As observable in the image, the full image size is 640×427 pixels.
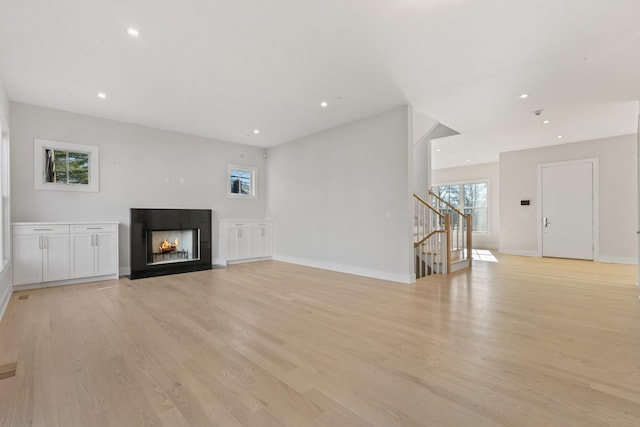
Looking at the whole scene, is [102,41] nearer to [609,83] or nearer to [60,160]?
[60,160]

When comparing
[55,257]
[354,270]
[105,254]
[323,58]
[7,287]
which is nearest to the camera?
[323,58]

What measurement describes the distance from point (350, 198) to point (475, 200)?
6.83 m

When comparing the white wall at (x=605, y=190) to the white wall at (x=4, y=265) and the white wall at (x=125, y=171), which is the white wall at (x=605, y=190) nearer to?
the white wall at (x=125, y=171)

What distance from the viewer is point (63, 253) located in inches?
185

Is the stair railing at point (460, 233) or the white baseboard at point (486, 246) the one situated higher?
the stair railing at point (460, 233)

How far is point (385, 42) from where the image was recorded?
123 inches

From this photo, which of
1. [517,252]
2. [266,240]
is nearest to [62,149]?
[266,240]

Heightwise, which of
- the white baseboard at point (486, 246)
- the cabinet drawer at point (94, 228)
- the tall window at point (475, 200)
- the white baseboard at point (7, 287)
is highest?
the tall window at point (475, 200)

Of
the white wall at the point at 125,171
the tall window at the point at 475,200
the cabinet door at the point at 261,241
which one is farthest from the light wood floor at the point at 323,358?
the tall window at the point at 475,200

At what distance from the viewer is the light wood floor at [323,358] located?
1.65 m

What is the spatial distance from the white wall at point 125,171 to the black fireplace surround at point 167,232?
387mm

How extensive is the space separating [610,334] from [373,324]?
219 cm

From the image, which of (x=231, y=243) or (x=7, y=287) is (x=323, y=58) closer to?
(x=231, y=243)

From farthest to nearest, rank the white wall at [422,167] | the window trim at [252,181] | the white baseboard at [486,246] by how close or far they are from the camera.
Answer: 1. the white baseboard at [486,246]
2. the window trim at [252,181]
3. the white wall at [422,167]
